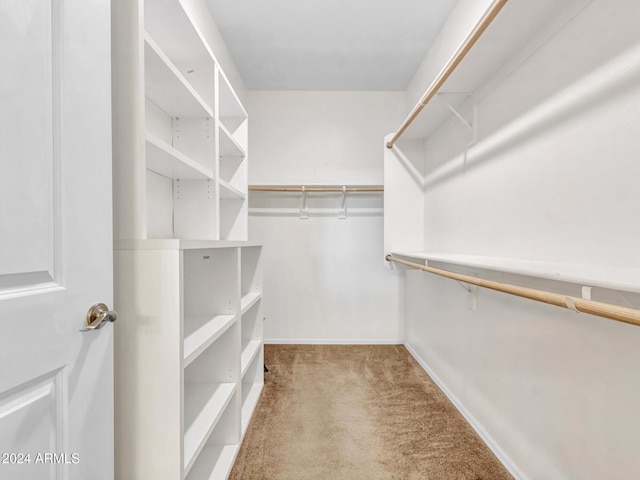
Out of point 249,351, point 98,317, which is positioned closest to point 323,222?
point 249,351

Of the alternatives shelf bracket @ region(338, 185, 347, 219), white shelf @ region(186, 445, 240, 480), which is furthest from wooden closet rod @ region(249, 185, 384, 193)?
white shelf @ region(186, 445, 240, 480)

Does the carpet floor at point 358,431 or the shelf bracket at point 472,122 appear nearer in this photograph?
the carpet floor at point 358,431

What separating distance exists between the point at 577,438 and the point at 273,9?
2.51 m

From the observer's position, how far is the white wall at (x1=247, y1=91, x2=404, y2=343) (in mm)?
2957

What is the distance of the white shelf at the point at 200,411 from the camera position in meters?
1.07

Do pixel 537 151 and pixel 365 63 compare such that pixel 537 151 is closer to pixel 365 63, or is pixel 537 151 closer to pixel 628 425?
pixel 628 425

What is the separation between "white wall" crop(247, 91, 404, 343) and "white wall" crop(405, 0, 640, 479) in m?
1.25

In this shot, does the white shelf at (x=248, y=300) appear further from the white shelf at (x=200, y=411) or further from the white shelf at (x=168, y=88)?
the white shelf at (x=168, y=88)

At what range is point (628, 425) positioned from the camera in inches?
33.5

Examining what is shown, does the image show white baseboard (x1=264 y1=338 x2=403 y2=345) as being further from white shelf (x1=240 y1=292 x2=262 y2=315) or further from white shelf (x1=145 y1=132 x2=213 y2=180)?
white shelf (x1=145 y1=132 x2=213 y2=180)

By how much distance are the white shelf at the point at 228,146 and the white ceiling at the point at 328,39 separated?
2.64ft

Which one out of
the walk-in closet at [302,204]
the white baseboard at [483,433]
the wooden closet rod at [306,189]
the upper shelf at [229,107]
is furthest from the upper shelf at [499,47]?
the white baseboard at [483,433]

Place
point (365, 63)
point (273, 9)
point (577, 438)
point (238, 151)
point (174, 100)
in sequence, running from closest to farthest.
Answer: point (577, 438) → point (174, 100) → point (273, 9) → point (238, 151) → point (365, 63)

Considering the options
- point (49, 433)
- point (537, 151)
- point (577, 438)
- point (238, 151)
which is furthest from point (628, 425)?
point (238, 151)
